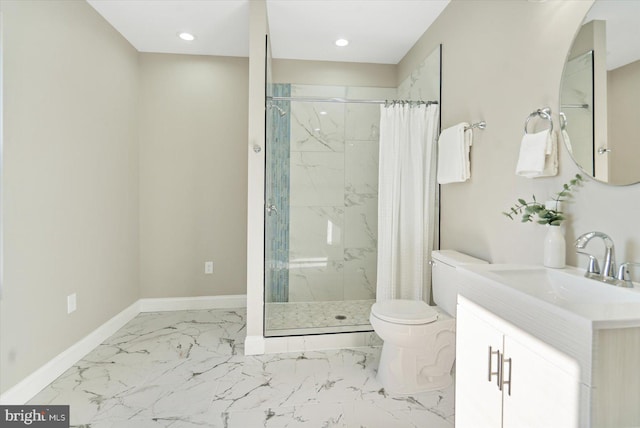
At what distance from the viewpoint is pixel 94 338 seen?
7.69 feet

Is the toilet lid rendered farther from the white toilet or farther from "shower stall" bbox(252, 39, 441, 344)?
"shower stall" bbox(252, 39, 441, 344)

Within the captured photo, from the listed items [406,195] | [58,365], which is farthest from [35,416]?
[406,195]

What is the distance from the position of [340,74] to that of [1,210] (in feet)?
9.38

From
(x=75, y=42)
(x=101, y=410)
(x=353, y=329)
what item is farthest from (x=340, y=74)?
(x=101, y=410)

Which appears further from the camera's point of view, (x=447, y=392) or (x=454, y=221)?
(x=454, y=221)

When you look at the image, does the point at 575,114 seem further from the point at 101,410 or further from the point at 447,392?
the point at 101,410

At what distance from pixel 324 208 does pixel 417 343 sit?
4.92ft

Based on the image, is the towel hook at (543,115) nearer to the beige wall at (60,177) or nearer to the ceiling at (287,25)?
the ceiling at (287,25)

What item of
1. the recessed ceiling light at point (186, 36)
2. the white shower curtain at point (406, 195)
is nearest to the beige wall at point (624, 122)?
the white shower curtain at point (406, 195)

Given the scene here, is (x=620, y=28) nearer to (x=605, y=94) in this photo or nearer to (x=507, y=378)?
(x=605, y=94)

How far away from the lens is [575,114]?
1314 mm

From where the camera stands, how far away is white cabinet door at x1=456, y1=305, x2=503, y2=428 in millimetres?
1050

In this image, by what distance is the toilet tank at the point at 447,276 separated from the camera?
6.22ft

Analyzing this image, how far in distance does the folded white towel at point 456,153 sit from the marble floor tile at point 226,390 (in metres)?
1.31
